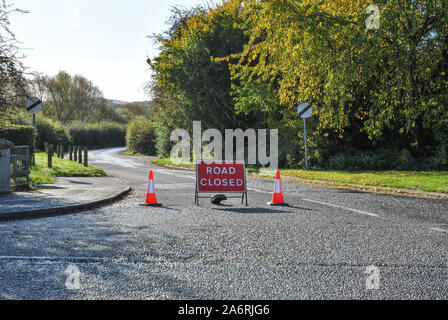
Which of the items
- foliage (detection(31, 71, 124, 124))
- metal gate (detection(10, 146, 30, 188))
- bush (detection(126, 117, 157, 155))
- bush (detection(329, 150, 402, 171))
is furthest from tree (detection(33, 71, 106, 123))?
metal gate (detection(10, 146, 30, 188))

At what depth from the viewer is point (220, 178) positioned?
9898 millimetres

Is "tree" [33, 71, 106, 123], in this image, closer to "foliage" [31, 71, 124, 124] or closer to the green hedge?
"foliage" [31, 71, 124, 124]

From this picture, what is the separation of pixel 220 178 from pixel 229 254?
4790mm

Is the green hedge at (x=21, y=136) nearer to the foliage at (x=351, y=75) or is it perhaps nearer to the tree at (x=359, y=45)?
the foliage at (x=351, y=75)

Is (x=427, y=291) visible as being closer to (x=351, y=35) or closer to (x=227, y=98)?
(x=351, y=35)

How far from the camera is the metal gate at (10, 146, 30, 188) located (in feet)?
35.8

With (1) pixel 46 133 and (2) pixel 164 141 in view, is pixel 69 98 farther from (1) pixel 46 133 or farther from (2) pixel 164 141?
(2) pixel 164 141

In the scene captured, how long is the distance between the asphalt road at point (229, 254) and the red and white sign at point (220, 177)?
106 cm

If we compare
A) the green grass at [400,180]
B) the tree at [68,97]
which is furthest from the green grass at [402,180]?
the tree at [68,97]

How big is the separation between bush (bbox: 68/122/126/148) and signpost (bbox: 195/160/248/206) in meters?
47.0

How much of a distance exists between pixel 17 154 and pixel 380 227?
9.14 m

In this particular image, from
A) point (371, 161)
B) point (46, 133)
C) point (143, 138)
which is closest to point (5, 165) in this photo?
point (371, 161)

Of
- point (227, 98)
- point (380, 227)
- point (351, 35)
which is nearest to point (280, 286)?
point (380, 227)
